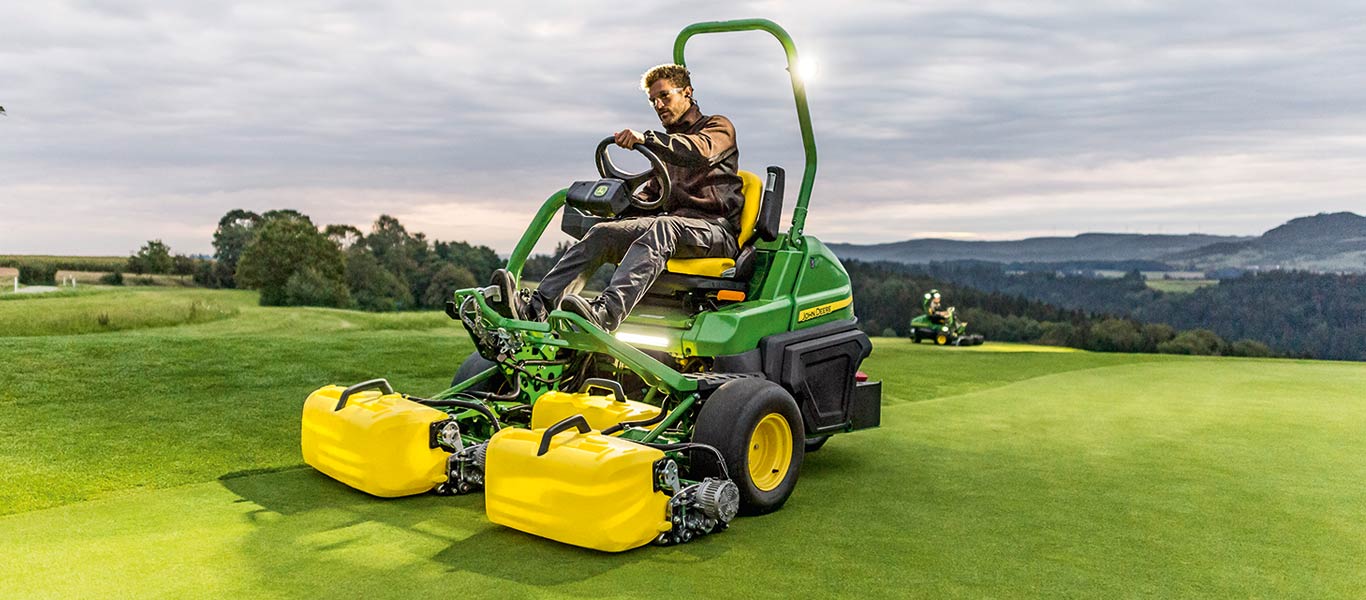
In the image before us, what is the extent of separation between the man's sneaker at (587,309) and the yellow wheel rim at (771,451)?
3.51 feet

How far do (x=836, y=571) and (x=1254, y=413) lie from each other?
730 centimetres

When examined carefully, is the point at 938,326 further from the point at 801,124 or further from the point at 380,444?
the point at 380,444

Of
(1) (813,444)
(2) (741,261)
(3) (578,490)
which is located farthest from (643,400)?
(3) (578,490)

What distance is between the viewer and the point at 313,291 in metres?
17.2

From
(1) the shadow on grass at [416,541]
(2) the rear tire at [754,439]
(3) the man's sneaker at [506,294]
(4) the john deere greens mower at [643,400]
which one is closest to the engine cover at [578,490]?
(4) the john deere greens mower at [643,400]

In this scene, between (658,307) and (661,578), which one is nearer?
(661,578)

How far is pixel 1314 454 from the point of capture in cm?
786

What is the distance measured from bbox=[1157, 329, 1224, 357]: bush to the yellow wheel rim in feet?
44.9

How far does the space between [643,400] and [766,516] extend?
4.78 ft

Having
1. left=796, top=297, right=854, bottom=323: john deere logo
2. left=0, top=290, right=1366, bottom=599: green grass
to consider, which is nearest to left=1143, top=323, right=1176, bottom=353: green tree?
left=0, top=290, right=1366, bottom=599: green grass

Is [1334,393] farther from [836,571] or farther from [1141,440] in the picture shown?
[836,571]

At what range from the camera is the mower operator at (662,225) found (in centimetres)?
606

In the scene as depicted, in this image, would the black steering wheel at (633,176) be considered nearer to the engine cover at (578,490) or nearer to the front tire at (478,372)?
the front tire at (478,372)

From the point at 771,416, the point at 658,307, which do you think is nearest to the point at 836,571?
the point at 771,416
